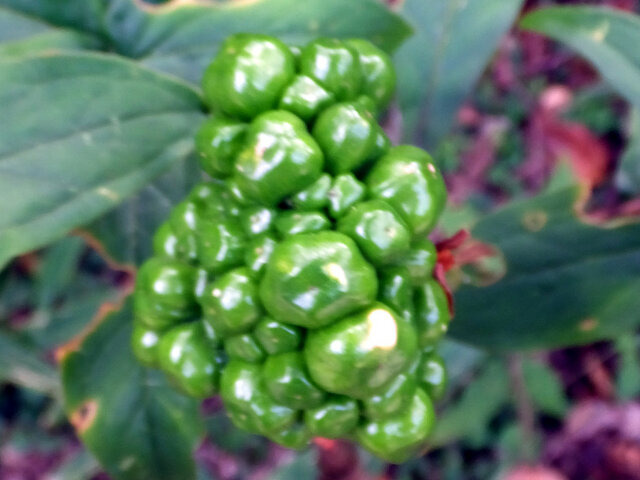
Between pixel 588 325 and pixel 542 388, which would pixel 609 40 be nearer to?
pixel 588 325

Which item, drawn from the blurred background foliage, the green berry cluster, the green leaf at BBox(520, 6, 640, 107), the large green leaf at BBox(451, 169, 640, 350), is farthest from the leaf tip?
the green leaf at BBox(520, 6, 640, 107)

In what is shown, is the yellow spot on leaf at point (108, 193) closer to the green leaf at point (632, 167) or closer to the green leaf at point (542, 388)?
the green leaf at point (632, 167)

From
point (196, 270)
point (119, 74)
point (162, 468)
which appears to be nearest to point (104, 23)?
point (119, 74)

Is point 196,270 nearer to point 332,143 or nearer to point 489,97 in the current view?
point 332,143

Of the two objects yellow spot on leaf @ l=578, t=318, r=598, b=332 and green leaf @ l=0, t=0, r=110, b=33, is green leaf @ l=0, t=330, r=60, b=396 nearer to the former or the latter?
green leaf @ l=0, t=0, r=110, b=33

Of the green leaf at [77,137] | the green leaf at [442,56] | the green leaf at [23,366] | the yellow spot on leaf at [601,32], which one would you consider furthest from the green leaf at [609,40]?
the green leaf at [23,366]

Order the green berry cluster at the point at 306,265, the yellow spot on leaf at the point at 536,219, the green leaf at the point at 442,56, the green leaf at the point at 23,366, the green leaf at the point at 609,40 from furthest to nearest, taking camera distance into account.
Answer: the green leaf at the point at 23,366, the green leaf at the point at 442,56, the yellow spot on leaf at the point at 536,219, the green leaf at the point at 609,40, the green berry cluster at the point at 306,265
